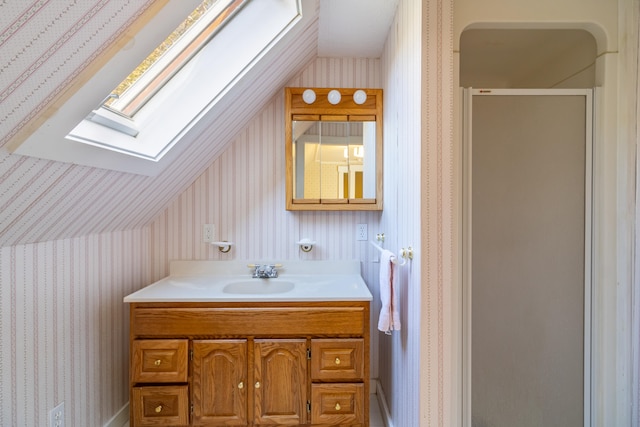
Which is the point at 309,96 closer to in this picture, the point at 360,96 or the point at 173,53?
the point at 360,96

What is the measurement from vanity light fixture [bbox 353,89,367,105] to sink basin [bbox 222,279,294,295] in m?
1.23

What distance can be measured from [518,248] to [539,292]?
0.24 metres

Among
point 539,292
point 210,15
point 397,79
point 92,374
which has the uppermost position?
point 210,15

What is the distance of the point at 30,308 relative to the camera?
1.27 m

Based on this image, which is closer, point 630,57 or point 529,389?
point 630,57

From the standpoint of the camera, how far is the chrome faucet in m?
2.10

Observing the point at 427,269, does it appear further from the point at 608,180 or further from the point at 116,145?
the point at 116,145

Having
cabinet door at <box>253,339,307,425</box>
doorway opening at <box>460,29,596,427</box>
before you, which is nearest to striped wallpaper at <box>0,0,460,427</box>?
doorway opening at <box>460,29,596,427</box>

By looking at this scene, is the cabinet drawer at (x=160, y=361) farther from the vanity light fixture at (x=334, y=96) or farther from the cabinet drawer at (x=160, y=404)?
the vanity light fixture at (x=334, y=96)

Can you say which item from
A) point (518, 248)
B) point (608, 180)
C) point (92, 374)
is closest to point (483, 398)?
point (518, 248)

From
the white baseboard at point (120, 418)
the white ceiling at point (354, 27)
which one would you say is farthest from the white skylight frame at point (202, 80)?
the white baseboard at point (120, 418)

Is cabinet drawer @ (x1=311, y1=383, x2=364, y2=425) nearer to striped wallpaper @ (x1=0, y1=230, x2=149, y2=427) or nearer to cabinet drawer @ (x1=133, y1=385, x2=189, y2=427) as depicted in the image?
cabinet drawer @ (x1=133, y1=385, x2=189, y2=427)

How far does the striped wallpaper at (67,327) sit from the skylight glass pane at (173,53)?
0.70 meters

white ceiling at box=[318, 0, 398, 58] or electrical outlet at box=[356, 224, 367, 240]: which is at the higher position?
white ceiling at box=[318, 0, 398, 58]
